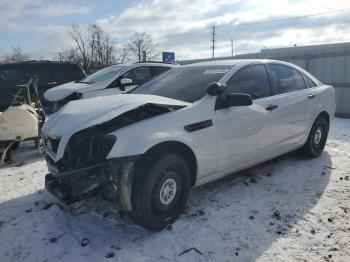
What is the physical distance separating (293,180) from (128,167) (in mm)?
2717

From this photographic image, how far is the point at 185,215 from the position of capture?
154 inches

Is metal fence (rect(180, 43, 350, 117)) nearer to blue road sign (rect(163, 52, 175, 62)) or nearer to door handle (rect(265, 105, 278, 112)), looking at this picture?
blue road sign (rect(163, 52, 175, 62))

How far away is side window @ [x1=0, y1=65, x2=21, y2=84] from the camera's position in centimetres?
1156

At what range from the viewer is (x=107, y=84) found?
8.77m

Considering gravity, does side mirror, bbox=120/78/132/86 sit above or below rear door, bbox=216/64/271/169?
above

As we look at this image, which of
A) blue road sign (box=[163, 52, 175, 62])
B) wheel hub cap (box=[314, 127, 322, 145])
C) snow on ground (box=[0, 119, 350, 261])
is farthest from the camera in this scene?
blue road sign (box=[163, 52, 175, 62])

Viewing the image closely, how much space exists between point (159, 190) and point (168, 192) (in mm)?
158

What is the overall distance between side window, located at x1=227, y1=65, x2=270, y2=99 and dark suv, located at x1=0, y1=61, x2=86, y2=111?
7.83m

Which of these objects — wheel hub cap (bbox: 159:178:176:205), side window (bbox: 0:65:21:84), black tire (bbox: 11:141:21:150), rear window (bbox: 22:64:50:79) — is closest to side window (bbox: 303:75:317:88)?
wheel hub cap (bbox: 159:178:176:205)

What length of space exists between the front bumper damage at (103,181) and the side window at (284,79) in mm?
2605

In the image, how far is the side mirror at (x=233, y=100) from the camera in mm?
3989

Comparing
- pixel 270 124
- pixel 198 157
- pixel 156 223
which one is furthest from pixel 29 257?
pixel 270 124

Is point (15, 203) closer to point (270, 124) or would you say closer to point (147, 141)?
point (147, 141)

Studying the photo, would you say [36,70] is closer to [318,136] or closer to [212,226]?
[318,136]
